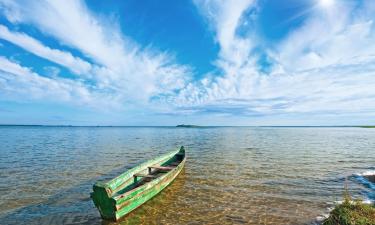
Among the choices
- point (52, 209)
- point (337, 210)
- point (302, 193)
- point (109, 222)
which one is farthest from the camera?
point (302, 193)

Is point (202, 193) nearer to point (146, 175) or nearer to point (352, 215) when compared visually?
point (146, 175)

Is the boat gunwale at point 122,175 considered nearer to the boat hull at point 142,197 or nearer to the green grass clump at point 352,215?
the boat hull at point 142,197

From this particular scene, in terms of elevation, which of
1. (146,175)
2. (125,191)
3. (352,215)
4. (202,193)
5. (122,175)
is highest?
(122,175)

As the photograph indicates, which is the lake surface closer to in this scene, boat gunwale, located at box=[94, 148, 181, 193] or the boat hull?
the boat hull

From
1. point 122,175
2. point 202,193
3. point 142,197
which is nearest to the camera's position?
point 142,197

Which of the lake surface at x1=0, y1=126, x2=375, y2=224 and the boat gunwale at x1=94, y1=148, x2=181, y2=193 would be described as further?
the lake surface at x1=0, y1=126, x2=375, y2=224

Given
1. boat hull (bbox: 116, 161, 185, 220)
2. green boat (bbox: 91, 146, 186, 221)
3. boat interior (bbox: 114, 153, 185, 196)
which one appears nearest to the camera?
green boat (bbox: 91, 146, 186, 221)

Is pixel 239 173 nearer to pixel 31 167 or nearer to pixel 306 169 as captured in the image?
pixel 306 169

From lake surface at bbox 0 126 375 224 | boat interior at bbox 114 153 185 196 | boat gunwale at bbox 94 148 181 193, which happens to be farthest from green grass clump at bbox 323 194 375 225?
boat interior at bbox 114 153 185 196

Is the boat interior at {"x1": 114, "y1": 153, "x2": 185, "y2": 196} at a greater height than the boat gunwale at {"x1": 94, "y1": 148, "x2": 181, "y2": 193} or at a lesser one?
lesser

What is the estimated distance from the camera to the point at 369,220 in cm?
722

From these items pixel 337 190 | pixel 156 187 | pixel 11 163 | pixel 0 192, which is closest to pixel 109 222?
pixel 156 187

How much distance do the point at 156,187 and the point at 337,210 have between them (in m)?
8.32

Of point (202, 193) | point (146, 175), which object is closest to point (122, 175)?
point (146, 175)
